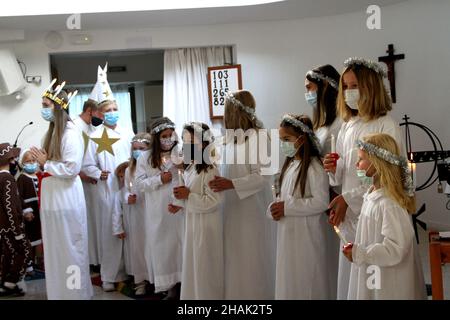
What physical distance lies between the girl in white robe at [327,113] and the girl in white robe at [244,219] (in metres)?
0.39

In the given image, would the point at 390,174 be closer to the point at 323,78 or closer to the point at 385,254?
the point at 385,254

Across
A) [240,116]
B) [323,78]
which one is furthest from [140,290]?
[323,78]

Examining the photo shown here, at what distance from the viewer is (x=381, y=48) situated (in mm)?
5855

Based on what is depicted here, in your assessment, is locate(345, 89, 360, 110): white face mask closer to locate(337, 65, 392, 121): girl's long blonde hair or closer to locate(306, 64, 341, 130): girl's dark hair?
locate(337, 65, 392, 121): girl's long blonde hair

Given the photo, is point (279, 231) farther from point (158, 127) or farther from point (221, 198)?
point (158, 127)

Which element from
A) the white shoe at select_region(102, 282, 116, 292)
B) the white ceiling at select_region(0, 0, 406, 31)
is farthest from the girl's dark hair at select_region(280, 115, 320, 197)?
the white ceiling at select_region(0, 0, 406, 31)

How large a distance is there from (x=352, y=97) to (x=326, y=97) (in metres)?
0.39

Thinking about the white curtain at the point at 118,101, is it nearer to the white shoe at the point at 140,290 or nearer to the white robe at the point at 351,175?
the white shoe at the point at 140,290

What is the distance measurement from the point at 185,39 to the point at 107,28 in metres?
0.85

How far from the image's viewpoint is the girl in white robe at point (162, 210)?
4156 mm

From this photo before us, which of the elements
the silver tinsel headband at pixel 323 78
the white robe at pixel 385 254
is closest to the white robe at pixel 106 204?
the silver tinsel headband at pixel 323 78

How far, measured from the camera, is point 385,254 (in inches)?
94.2

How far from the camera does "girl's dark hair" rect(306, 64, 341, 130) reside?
3240mm

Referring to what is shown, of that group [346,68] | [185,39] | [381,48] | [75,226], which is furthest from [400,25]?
[75,226]
